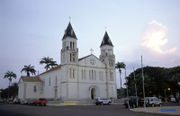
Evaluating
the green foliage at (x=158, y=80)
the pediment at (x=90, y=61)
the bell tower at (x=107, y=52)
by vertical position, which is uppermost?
the bell tower at (x=107, y=52)

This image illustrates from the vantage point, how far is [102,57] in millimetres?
57031

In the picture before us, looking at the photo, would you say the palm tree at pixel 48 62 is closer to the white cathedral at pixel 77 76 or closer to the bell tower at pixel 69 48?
the white cathedral at pixel 77 76

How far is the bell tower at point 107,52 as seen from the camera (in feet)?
182

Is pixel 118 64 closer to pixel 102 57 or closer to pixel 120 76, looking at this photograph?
pixel 120 76

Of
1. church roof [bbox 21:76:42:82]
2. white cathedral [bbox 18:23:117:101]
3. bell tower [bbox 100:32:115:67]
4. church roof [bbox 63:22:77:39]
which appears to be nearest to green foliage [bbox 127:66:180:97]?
white cathedral [bbox 18:23:117:101]

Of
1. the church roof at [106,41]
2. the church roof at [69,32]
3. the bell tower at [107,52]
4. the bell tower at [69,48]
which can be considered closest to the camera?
the bell tower at [69,48]

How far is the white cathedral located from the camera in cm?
4719

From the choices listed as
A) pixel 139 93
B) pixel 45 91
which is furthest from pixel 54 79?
pixel 139 93

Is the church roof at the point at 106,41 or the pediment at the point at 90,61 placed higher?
the church roof at the point at 106,41

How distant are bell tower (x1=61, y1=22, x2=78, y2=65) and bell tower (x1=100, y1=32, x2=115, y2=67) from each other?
10338mm

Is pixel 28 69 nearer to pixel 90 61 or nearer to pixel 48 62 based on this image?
pixel 48 62

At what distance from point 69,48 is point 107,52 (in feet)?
43.1

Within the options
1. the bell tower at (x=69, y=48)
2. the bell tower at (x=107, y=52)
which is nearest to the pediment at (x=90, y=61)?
the bell tower at (x=69, y=48)

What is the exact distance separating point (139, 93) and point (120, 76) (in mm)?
24841
